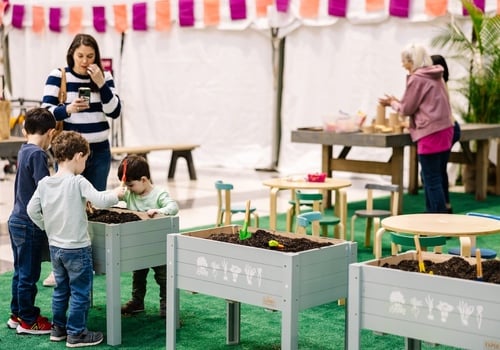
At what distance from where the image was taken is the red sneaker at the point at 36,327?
5.08 m

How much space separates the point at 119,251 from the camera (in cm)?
486

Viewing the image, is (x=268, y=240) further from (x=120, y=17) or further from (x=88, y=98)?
(x=120, y=17)

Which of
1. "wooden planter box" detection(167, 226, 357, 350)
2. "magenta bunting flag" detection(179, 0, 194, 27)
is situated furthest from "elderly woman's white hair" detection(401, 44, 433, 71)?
"magenta bunting flag" detection(179, 0, 194, 27)

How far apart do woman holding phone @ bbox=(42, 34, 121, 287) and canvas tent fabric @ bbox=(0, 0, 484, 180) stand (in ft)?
20.1

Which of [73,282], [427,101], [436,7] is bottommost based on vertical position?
[73,282]

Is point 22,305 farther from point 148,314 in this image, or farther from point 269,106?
point 269,106

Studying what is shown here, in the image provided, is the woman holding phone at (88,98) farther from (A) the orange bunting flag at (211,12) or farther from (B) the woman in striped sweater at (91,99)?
(A) the orange bunting flag at (211,12)

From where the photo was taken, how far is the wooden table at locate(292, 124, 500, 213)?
9250 mm

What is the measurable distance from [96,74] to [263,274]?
7.60ft

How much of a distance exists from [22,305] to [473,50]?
7281mm

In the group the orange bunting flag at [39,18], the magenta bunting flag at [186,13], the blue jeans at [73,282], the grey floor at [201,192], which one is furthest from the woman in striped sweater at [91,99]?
the orange bunting flag at [39,18]

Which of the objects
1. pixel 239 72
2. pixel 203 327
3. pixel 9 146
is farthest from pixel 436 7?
pixel 203 327

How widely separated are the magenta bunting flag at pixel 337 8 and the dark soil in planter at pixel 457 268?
8448 mm

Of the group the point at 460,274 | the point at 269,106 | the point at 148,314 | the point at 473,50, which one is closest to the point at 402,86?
the point at 473,50
